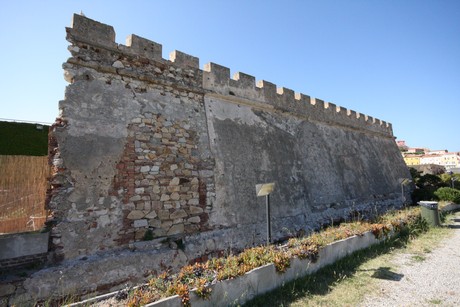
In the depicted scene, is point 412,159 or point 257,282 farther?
point 412,159

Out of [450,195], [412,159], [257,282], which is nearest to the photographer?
[257,282]

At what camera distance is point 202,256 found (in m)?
6.25

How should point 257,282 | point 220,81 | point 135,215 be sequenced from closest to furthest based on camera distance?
1. point 257,282
2. point 135,215
3. point 220,81

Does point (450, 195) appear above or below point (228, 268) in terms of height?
above

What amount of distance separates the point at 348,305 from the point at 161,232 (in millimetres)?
3798

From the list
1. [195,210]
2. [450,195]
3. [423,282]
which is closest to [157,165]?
[195,210]

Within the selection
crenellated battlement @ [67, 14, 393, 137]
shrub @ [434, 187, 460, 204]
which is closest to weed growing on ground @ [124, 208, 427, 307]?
crenellated battlement @ [67, 14, 393, 137]

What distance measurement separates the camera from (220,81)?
26.9ft

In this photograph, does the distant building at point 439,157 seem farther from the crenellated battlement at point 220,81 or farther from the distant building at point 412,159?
the crenellated battlement at point 220,81

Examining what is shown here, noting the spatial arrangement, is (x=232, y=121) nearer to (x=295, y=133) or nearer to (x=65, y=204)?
(x=295, y=133)

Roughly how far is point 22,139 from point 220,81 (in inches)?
330

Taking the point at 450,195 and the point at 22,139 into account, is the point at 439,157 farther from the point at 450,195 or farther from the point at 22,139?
the point at 22,139

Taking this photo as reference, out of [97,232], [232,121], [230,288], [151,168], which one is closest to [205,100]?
[232,121]

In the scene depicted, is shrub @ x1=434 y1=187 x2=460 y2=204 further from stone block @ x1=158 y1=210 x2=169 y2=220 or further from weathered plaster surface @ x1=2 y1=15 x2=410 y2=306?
stone block @ x1=158 y1=210 x2=169 y2=220
